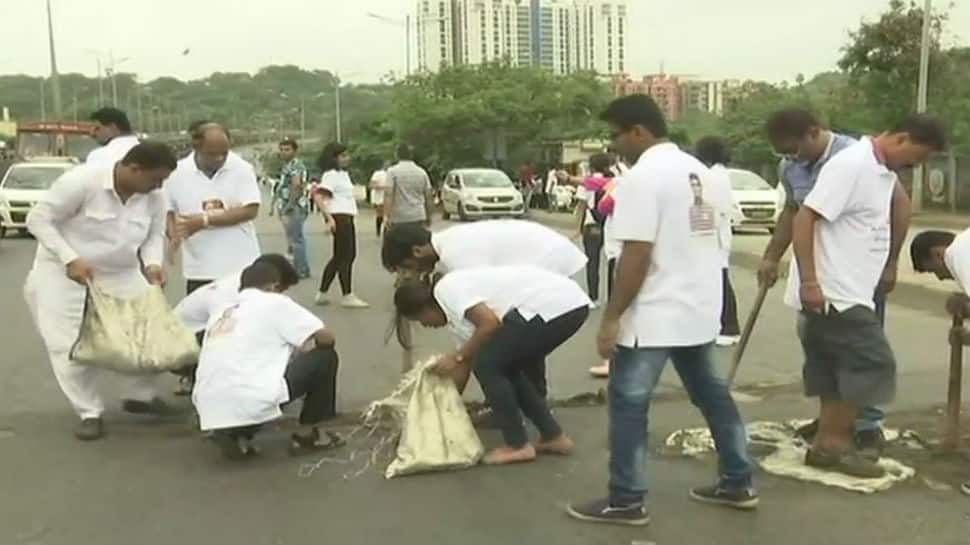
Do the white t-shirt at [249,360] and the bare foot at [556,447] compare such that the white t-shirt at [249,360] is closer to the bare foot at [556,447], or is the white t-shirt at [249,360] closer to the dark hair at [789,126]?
the bare foot at [556,447]

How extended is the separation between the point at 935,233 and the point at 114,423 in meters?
4.53

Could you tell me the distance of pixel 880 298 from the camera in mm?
6355

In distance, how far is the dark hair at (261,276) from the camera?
21.4 ft

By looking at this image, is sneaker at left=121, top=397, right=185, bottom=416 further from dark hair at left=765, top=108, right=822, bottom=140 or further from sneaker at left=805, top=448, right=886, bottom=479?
dark hair at left=765, top=108, right=822, bottom=140

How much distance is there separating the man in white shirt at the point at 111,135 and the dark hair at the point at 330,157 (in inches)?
195

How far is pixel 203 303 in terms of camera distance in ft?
24.0

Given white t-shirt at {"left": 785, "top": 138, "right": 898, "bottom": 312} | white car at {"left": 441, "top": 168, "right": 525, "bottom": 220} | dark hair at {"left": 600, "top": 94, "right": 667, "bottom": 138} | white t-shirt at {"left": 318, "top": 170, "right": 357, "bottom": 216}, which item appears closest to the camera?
dark hair at {"left": 600, "top": 94, "right": 667, "bottom": 138}

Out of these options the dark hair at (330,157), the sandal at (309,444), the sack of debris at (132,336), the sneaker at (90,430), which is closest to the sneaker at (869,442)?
the sandal at (309,444)

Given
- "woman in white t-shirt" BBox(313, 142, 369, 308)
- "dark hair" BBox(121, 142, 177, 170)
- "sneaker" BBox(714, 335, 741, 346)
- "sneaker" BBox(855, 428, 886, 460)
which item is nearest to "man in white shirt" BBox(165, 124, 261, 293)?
"dark hair" BBox(121, 142, 177, 170)

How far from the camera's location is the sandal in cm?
643

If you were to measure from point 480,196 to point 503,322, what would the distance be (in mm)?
26618

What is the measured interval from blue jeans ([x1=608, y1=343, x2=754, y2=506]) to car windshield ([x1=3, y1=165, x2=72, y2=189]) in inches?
855

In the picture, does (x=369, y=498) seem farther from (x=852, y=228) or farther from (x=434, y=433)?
(x=852, y=228)

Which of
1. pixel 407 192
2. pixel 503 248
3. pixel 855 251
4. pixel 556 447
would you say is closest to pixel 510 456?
pixel 556 447
